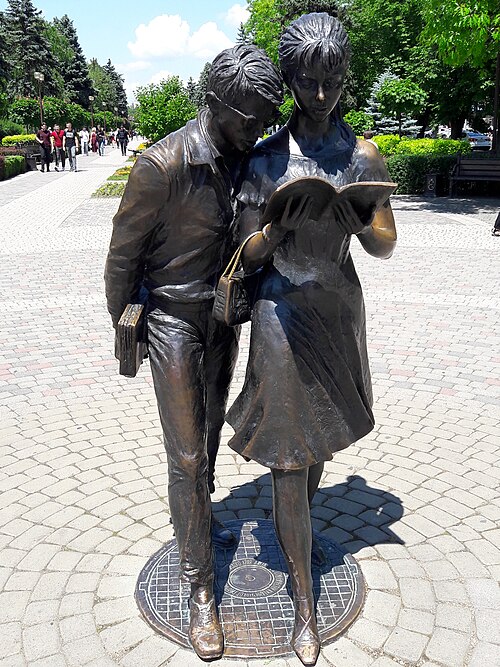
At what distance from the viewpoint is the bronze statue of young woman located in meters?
2.56

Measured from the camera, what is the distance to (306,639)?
2.78 metres

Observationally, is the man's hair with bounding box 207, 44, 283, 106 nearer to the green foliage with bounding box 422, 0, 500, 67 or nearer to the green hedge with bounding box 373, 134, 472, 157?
the green foliage with bounding box 422, 0, 500, 67

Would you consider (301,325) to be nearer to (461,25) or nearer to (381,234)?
(381,234)

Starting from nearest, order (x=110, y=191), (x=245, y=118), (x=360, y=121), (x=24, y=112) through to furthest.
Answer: (x=245, y=118), (x=110, y=191), (x=360, y=121), (x=24, y=112)

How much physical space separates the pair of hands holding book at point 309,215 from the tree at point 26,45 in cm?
6567

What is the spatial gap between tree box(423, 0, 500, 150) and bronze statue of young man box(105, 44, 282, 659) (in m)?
14.0

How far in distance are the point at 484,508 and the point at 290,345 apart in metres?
2.06

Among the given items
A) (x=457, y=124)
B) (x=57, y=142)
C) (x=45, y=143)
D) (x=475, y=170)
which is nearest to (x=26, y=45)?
(x=57, y=142)

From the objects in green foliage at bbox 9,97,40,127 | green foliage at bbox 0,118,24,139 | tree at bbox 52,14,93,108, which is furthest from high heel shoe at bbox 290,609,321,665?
tree at bbox 52,14,93,108

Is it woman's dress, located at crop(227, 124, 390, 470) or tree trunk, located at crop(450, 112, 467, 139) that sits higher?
tree trunk, located at crop(450, 112, 467, 139)

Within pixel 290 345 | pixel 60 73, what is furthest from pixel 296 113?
pixel 60 73

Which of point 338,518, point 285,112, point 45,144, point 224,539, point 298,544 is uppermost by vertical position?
point 285,112

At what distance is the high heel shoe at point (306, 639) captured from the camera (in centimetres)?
273

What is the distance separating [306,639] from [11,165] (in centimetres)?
2798
